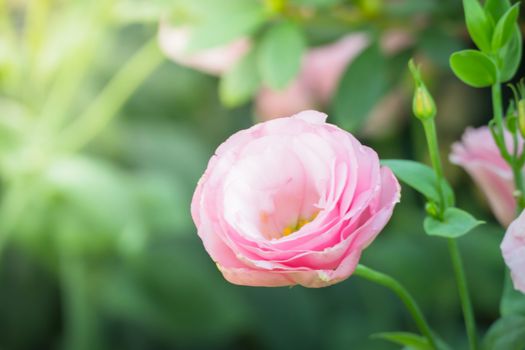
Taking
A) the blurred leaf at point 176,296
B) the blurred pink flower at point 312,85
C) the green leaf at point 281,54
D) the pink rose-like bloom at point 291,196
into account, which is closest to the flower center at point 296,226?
the pink rose-like bloom at point 291,196

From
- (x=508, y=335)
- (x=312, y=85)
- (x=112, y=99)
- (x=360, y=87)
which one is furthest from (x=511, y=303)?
(x=112, y=99)

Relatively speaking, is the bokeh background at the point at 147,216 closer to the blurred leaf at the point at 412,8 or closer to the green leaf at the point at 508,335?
the blurred leaf at the point at 412,8

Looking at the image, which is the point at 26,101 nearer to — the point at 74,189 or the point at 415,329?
the point at 74,189

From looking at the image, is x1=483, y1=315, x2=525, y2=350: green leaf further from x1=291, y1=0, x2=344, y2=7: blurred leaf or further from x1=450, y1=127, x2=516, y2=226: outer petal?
x1=291, y1=0, x2=344, y2=7: blurred leaf

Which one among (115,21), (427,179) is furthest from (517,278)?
(115,21)

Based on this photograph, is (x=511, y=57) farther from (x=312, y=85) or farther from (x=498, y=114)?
(x=312, y=85)

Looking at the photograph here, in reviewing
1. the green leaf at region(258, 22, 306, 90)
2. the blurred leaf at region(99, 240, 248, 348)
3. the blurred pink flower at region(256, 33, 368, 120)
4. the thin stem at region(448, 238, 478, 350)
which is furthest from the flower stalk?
the blurred leaf at region(99, 240, 248, 348)
